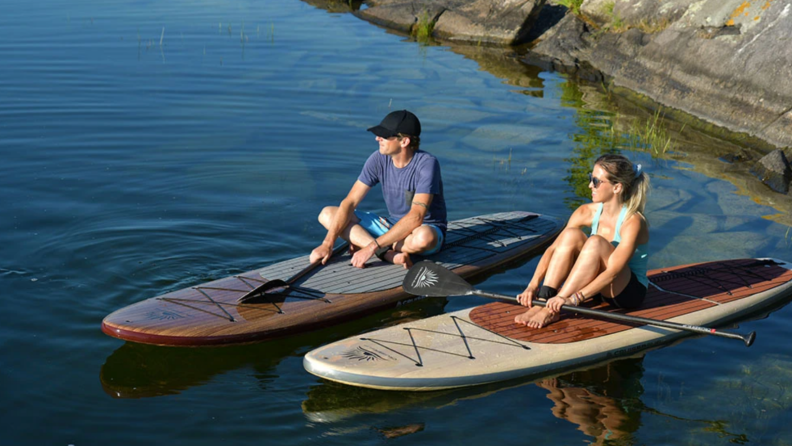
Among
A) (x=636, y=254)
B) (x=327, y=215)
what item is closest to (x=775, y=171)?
(x=636, y=254)

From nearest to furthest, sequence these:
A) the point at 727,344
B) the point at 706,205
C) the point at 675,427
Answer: the point at 675,427
the point at 727,344
the point at 706,205

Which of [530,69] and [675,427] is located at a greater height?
[530,69]

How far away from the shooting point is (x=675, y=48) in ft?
44.7

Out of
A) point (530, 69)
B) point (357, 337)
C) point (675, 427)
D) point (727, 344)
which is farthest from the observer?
point (530, 69)

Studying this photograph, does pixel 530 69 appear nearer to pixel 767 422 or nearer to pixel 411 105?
pixel 411 105

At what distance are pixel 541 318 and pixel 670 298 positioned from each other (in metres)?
1.28

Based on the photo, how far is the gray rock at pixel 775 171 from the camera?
33.3 ft

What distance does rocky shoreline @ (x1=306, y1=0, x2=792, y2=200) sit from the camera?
460 inches

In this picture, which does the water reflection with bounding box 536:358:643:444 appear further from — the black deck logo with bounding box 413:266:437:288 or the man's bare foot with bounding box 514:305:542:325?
the black deck logo with bounding box 413:266:437:288

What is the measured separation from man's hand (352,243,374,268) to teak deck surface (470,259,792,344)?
3.48 ft

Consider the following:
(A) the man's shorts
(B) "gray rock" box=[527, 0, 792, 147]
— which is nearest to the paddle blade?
(A) the man's shorts

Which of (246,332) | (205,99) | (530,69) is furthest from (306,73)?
(246,332)

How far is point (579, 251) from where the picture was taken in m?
6.19

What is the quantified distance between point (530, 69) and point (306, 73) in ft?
15.2
